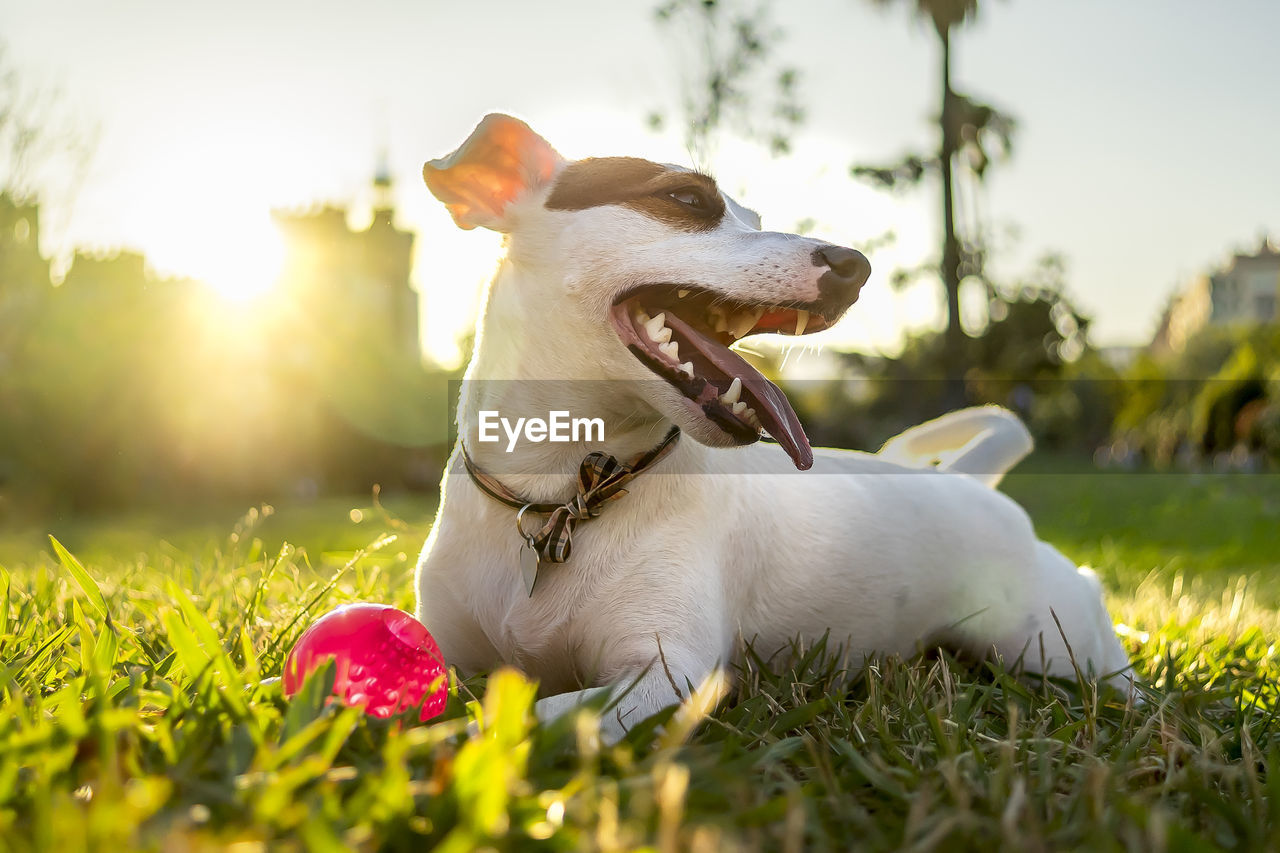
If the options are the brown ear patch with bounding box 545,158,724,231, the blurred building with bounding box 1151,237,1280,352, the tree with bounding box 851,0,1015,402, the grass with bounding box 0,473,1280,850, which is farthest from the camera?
the blurred building with bounding box 1151,237,1280,352

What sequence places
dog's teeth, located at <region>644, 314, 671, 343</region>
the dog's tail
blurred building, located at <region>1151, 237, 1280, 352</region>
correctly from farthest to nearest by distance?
blurred building, located at <region>1151, 237, 1280, 352</region> < the dog's tail < dog's teeth, located at <region>644, 314, 671, 343</region>

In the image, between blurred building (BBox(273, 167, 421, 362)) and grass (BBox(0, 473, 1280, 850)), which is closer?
grass (BBox(0, 473, 1280, 850))

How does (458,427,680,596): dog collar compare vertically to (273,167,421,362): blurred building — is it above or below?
above

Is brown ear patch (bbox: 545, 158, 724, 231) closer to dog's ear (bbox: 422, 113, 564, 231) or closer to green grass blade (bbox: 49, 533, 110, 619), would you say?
dog's ear (bbox: 422, 113, 564, 231)

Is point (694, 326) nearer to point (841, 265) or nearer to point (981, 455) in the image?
point (841, 265)

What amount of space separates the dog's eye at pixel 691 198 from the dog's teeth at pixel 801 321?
383 mm

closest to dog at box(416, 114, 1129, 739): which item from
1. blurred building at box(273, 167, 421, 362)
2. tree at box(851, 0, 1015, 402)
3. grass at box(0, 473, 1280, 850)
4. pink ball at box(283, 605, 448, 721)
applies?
grass at box(0, 473, 1280, 850)

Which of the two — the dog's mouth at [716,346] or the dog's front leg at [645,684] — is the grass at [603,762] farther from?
the dog's mouth at [716,346]

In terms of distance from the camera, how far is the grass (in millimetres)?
1142

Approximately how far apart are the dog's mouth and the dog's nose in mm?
52

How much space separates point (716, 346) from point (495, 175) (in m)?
0.78

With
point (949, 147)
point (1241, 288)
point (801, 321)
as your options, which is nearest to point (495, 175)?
point (801, 321)

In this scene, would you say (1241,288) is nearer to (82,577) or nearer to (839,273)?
(839,273)

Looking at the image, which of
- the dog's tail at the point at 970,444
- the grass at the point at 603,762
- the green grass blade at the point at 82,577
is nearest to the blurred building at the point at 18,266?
the grass at the point at 603,762
